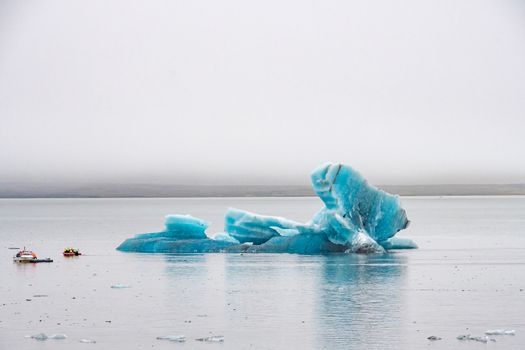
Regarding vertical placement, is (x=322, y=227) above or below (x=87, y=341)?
→ above

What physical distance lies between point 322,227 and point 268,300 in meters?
13.1

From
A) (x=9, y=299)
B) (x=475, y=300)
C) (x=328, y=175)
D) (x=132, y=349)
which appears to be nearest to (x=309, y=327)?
Result: (x=132, y=349)

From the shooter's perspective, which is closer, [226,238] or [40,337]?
[40,337]

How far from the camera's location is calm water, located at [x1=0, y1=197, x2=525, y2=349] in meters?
20.7

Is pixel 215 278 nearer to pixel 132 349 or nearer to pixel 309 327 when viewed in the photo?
pixel 309 327

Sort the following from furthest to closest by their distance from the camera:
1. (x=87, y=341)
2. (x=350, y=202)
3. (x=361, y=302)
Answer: (x=350, y=202), (x=361, y=302), (x=87, y=341)

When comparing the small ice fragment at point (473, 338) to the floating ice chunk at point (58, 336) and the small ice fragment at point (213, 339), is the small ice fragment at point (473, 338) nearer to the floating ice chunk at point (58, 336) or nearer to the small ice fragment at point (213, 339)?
the small ice fragment at point (213, 339)

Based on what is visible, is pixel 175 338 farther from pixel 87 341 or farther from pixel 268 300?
pixel 268 300

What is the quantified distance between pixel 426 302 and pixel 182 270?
11428 mm

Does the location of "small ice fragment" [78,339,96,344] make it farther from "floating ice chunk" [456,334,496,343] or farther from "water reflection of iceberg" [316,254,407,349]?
"floating ice chunk" [456,334,496,343]

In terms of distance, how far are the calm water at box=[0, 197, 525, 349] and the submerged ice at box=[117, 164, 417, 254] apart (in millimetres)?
840

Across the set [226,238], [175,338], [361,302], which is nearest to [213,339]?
[175,338]

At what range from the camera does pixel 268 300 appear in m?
27.1

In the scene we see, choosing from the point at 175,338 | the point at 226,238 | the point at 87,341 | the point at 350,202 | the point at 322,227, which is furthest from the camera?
the point at 226,238
